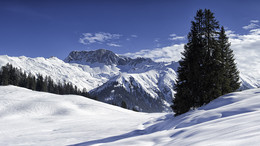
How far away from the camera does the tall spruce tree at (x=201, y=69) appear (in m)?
19.2

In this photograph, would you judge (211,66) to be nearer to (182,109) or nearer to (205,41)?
(205,41)

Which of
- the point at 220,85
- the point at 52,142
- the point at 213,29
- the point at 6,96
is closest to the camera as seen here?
the point at 52,142

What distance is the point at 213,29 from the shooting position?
20.6 metres

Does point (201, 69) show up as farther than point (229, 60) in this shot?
No

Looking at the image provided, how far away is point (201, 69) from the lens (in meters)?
19.6

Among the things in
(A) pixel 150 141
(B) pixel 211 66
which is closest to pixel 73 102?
(B) pixel 211 66

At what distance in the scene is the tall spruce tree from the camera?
19172 millimetres

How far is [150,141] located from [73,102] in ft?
105

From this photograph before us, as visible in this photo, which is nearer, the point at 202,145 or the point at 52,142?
the point at 202,145

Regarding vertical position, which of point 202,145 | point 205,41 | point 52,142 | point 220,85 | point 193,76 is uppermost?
point 205,41

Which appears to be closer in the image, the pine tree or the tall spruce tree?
the tall spruce tree

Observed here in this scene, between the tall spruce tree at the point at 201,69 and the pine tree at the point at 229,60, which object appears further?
the pine tree at the point at 229,60

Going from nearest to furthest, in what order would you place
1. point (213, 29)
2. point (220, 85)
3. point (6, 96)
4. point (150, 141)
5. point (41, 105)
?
point (150, 141) → point (220, 85) → point (213, 29) → point (41, 105) → point (6, 96)

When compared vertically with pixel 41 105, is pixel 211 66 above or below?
above
